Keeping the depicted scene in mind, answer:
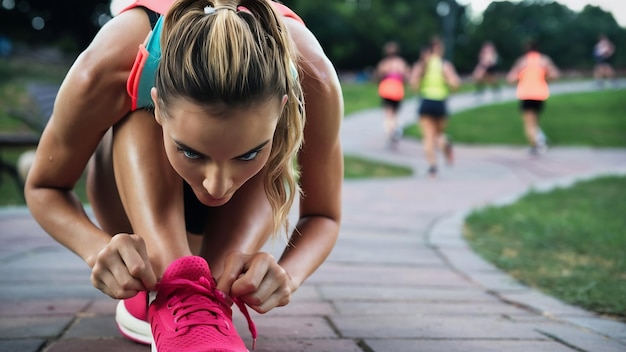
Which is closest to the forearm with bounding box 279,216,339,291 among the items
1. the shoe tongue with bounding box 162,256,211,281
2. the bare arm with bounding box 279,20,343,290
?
the bare arm with bounding box 279,20,343,290

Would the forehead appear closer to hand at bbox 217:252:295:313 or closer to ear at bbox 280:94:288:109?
ear at bbox 280:94:288:109

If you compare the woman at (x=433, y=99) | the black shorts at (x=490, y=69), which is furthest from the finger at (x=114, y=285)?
the black shorts at (x=490, y=69)

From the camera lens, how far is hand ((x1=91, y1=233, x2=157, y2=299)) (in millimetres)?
1462

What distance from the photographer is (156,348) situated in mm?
1584

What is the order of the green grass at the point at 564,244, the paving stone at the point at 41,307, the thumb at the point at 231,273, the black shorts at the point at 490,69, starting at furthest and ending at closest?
the black shorts at the point at 490,69
the green grass at the point at 564,244
the paving stone at the point at 41,307
the thumb at the point at 231,273

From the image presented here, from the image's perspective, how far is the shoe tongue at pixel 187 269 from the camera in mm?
1539

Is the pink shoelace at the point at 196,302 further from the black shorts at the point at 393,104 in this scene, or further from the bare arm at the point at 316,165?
the black shorts at the point at 393,104

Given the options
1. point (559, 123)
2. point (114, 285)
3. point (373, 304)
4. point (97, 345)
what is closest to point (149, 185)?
point (114, 285)

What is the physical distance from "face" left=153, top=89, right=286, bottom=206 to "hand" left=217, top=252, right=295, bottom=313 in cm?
18

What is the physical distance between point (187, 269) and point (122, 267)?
5.9 inches

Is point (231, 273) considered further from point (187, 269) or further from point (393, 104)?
point (393, 104)

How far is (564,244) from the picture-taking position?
3838 mm

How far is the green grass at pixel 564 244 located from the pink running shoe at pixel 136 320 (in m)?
1.68

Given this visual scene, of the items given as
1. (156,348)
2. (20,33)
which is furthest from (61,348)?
(20,33)
